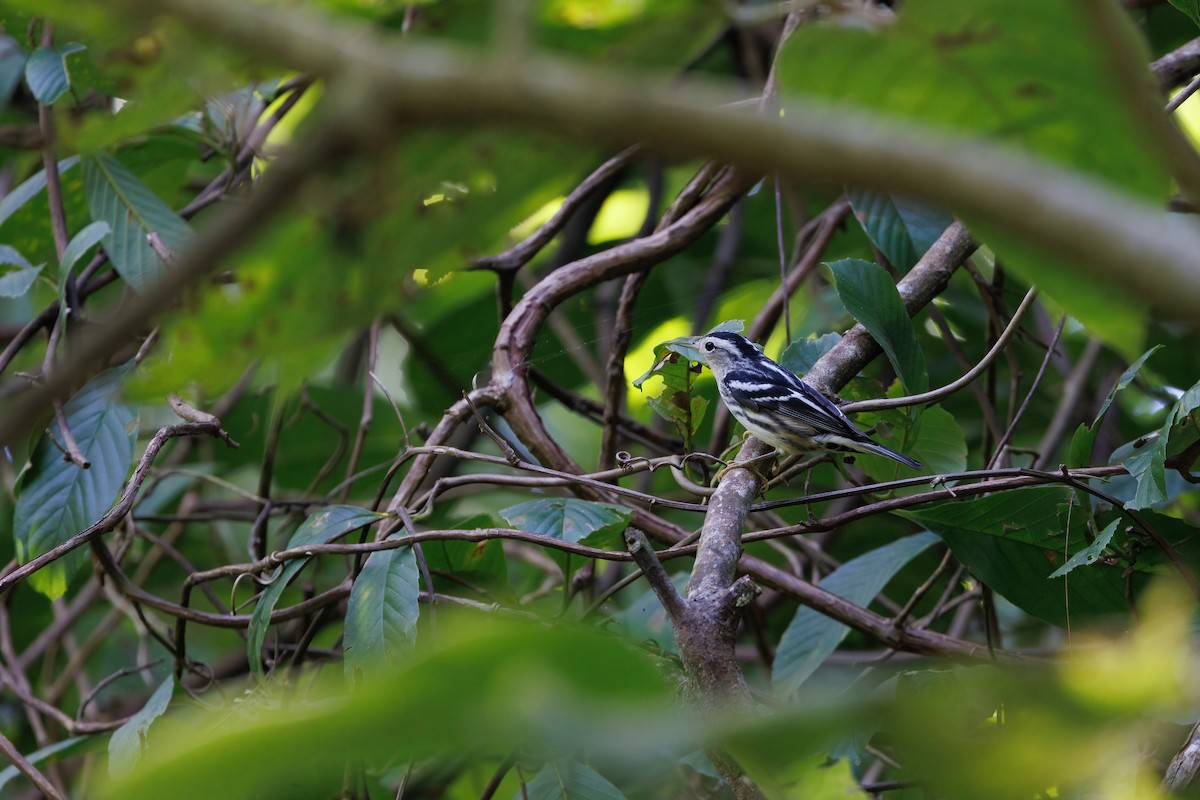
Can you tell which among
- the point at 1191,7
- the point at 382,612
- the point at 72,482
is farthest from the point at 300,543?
the point at 1191,7

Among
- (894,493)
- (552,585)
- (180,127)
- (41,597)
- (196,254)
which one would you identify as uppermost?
(196,254)

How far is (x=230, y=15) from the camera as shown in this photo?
0.62m

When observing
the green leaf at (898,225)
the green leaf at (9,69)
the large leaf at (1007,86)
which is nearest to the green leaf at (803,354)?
the green leaf at (898,225)

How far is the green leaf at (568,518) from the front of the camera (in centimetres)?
241

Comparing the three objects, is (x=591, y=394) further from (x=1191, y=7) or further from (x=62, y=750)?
(x=1191, y=7)

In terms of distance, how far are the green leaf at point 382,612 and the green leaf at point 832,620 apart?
117cm

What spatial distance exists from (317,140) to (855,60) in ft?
1.90

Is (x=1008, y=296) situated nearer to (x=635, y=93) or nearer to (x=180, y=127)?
(x=180, y=127)

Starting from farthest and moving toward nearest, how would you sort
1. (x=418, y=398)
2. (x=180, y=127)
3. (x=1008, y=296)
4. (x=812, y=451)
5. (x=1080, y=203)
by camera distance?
(x=418, y=398) → (x=1008, y=296) → (x=180, y=127) → (x=812, y=451) → (x=1080, y=203)

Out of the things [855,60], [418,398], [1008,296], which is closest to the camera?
[855,60]

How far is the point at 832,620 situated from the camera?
120 inches

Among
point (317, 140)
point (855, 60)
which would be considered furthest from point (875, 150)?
point (855, 60)

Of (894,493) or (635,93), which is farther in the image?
(894,493)

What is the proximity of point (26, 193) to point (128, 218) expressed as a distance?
0.55 meters
